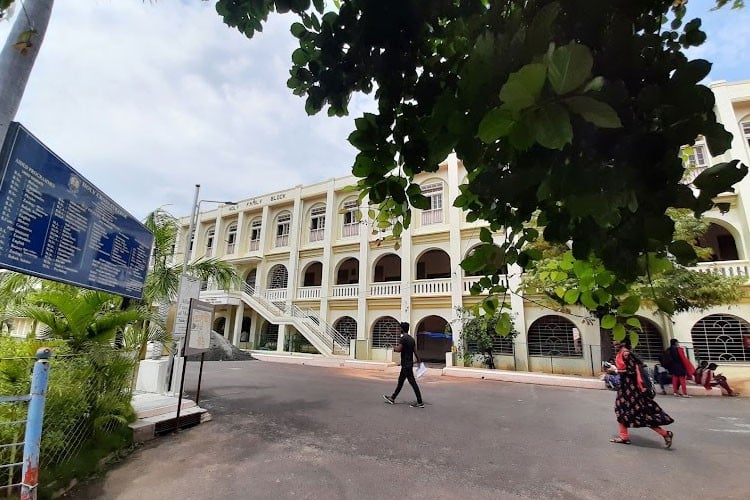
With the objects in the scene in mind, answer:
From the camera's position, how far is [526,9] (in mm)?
1107

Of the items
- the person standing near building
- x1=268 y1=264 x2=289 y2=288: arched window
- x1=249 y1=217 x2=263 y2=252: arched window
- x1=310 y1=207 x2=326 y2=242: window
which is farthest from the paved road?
x1=249 y1=217 x2=263 y2=252: arched window

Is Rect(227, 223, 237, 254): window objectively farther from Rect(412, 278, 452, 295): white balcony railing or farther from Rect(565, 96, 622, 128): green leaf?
Rect(565, 96, 622, 128): green leaf

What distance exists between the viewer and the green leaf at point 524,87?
24.2 inches

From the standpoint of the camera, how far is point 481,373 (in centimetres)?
1234

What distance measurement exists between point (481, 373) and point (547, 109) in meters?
12.8

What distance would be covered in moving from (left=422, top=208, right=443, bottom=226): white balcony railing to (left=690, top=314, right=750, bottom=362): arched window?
9635 mm

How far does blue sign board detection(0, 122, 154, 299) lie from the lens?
2992mm

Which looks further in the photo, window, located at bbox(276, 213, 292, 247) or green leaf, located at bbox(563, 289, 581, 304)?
window, located at bbox(276, 213, 292, 247)

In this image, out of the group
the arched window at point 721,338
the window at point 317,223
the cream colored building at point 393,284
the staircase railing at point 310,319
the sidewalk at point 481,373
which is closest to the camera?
the sidewalk at point 481,373

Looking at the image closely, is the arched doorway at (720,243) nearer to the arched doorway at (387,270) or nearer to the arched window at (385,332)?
the arched window at (385,332)

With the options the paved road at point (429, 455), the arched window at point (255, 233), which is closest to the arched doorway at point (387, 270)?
the arched window at point (255, 233)

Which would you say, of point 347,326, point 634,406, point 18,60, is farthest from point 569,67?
point 347,326

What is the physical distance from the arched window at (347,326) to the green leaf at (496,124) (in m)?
17.7

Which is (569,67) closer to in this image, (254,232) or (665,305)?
(665,305)
